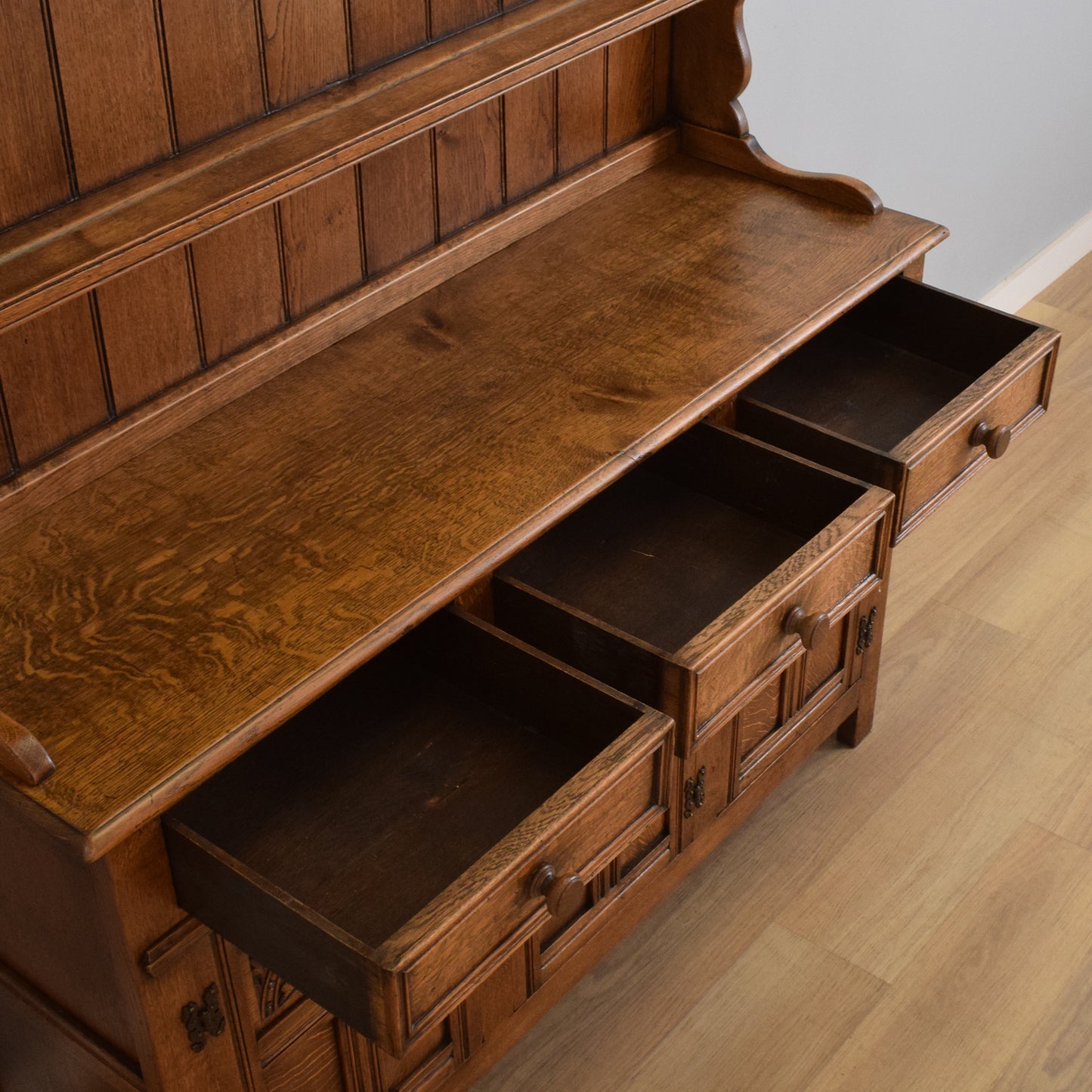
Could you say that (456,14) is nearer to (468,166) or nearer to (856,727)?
(468,166)

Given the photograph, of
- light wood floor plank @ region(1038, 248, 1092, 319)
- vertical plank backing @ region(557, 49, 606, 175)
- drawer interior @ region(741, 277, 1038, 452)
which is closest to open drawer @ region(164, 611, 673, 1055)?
drawer interior @ region(741, 277, 1038, 452)

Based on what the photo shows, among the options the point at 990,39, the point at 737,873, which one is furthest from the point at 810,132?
the point at 737,873

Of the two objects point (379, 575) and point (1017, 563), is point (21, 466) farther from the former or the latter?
point (1017, 563)

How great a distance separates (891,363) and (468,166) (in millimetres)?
625

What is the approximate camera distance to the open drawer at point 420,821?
1.17 meters

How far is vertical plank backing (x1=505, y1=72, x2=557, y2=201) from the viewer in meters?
1.71

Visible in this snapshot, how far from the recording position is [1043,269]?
3.19 metres

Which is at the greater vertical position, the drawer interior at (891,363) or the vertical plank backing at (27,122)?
the vertical plank backing at (27,122)

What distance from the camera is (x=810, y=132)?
2320mm

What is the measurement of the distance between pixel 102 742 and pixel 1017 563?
5.76 ft

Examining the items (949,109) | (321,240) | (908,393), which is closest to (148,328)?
(321,240)

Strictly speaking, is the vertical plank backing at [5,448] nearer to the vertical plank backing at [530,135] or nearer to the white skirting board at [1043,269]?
the vertical plank backing at [530,135]

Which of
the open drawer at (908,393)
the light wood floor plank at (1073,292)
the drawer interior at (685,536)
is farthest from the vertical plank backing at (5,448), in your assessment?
the light wood floor plank at (1073,292)

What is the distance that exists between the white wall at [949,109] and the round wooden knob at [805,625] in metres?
0.96
